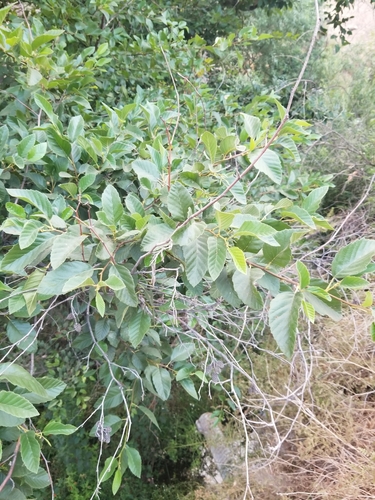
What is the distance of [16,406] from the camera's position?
0.53m

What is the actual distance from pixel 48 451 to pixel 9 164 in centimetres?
159

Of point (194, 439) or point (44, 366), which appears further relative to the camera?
point (194, 439)

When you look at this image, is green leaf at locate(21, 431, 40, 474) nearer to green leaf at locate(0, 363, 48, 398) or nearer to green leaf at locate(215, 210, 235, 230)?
green leaf at locate(0, 363, 48, 398)

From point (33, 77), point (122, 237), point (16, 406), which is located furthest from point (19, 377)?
point (33, 77)

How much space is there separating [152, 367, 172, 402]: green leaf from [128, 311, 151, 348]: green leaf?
0.22 metres

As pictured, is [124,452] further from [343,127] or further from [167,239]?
[343,127]

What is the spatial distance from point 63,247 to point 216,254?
224 mm

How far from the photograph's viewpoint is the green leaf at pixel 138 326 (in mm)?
689

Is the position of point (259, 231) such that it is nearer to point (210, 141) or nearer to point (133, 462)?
point (210, 141)

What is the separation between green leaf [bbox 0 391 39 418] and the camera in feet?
1.72

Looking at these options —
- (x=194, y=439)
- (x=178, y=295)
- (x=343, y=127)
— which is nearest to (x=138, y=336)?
(x=178, y=295)

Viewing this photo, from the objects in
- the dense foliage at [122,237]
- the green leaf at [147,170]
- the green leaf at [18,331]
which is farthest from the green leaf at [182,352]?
the green leaf at [147,170]

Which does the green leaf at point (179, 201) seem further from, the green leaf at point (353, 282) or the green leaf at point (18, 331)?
the green leaf at point (18, 331)

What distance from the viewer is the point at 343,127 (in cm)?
311
